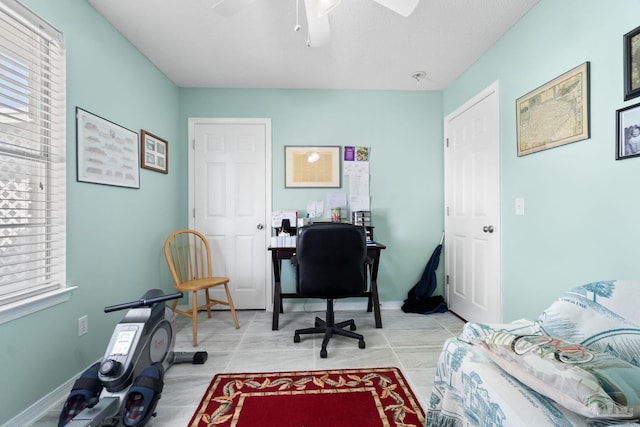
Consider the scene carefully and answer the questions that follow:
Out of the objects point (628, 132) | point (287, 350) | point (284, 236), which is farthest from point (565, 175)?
point (287, 350)

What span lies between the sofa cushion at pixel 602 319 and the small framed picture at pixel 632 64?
0.93m

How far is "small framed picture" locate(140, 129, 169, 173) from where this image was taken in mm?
2432

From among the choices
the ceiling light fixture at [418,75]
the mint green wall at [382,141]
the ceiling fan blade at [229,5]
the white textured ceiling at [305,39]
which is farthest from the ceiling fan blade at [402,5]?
the mint green wall at [382,141]

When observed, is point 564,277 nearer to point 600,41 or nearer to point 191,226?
point 600,41

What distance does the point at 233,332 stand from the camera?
255 cm

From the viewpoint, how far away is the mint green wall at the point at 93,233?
145 centimetres

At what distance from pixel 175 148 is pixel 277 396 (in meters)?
2.67

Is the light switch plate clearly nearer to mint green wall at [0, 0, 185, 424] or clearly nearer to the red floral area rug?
the red floral area rug

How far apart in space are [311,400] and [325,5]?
219 cm

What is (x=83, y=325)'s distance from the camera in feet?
5.82

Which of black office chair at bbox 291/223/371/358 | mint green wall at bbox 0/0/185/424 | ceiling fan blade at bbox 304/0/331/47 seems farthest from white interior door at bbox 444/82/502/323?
mint green wall at bbox 0/0/185/424

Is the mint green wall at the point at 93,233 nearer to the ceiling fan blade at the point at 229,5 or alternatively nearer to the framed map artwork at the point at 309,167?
the ceiling fan blade at the point at 229,5

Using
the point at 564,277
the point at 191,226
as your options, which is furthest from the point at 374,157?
the point at 191,226

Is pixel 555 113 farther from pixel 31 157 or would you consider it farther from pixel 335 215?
pixel 31 157
